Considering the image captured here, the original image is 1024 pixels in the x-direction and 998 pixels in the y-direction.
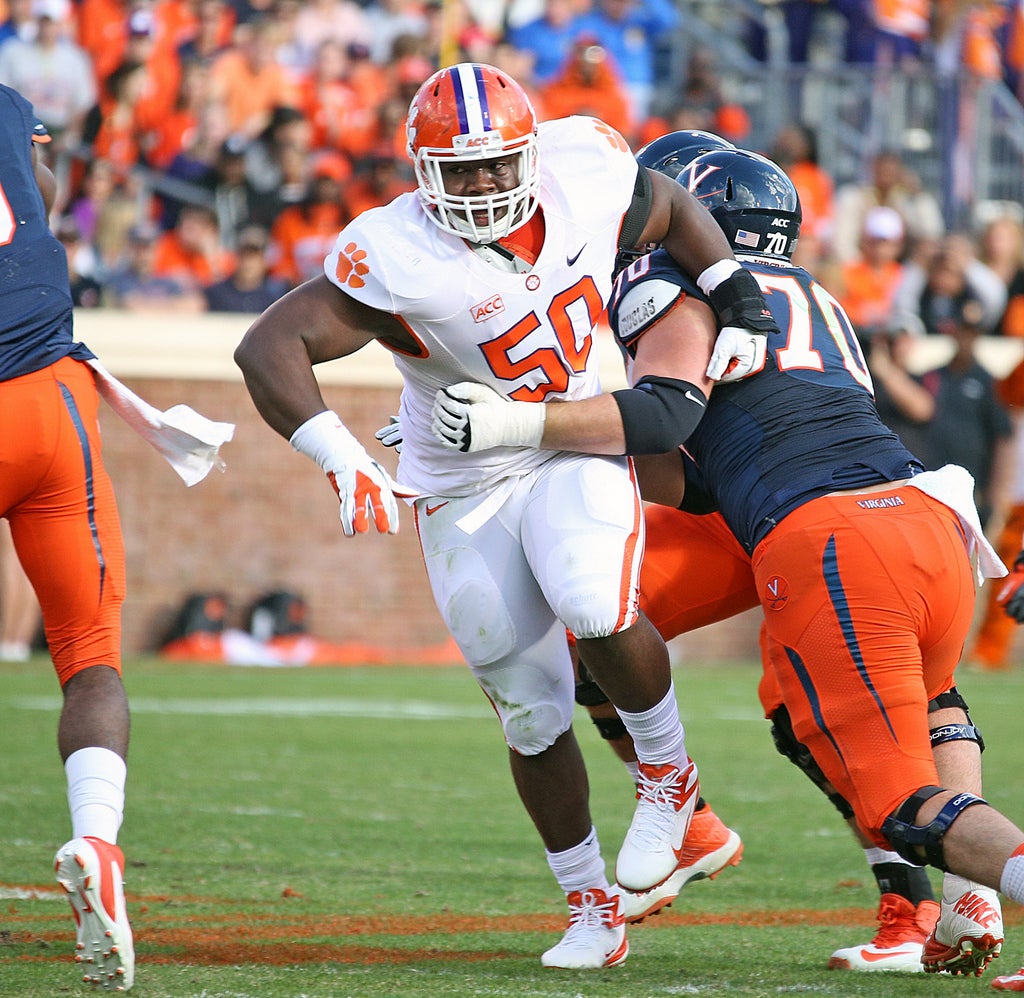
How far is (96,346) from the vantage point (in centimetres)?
1141

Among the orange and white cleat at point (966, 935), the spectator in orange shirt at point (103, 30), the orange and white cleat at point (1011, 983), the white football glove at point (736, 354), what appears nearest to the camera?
the orange and white cleat at point (1011, 983)

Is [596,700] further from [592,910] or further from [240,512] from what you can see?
[240,512]

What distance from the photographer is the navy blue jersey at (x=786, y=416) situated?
356 cm

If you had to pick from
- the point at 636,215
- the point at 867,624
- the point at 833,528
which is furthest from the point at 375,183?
the point at 867,624

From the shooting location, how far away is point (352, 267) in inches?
139

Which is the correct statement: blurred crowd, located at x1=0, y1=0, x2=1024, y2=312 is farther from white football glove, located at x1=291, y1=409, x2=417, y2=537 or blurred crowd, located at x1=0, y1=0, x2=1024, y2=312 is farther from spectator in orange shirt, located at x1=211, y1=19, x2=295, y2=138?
white football glove, located at x1=291, y1=409, x2=417, y2=537

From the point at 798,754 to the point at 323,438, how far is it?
1.45 meters

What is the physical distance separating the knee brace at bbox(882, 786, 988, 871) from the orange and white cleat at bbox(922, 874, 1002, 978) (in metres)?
0.31

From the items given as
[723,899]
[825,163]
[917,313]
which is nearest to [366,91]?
[825,163]

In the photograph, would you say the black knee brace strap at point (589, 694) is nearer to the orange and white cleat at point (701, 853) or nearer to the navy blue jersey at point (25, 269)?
the orange and white cleat at point (701, 853)

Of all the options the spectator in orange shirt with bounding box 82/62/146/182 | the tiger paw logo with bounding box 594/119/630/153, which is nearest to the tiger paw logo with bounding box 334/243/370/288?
the tiger paw logo with bounding box 594/119/630/153

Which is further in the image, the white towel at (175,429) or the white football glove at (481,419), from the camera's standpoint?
the white towel at (175,429)

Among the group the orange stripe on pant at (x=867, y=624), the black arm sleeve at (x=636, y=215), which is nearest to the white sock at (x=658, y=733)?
the orange stripe on pant at (x=867, y=624)

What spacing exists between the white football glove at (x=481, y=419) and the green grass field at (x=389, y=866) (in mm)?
1145
